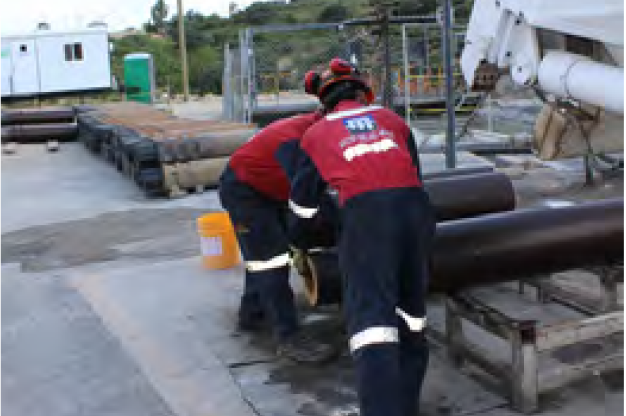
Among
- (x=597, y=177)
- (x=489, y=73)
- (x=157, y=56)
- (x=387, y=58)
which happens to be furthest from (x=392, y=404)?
(x=157, y=56)

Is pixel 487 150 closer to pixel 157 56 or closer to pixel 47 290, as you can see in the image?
pixel 47 290

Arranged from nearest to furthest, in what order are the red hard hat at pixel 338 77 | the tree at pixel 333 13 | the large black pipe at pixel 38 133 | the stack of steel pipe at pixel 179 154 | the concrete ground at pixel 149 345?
the red hard hat at pixel 338 77 → the concrete ground at pixel 149 345 → the stack of steel pipe at pixel 179 154 → the large black pipe at pixel 38 133 → the tree at pixel 333 13

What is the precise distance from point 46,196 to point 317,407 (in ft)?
29.0

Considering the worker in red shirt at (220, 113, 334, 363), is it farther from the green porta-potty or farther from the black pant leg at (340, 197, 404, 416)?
the green porta-potty

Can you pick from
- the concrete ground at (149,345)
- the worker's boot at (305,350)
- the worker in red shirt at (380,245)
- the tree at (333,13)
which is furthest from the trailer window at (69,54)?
the worker in red shirt at (380,245)

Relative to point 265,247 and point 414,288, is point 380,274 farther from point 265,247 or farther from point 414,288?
point 265,247

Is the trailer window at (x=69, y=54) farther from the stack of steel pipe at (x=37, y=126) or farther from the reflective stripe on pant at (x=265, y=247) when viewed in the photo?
the reflective stripe on pant at (x=265, y=247)

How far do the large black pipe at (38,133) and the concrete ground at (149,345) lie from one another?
10.0 m

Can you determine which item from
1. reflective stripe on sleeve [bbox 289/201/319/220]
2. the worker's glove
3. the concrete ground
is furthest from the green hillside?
reflective stripe on sleeve [bbox 289/201/319/220]

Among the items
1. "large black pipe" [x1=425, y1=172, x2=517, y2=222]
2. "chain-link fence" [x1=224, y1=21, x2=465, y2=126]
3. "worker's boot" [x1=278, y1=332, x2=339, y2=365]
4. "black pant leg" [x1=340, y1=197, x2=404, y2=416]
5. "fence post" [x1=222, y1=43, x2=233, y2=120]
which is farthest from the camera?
"fence post" [x1=222, y1=43, x2=233, y2=120]

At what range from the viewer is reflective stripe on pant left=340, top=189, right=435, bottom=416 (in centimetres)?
352

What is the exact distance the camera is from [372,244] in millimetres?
3520

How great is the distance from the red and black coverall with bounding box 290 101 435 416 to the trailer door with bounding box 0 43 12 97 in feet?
96.5

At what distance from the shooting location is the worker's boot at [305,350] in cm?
482
